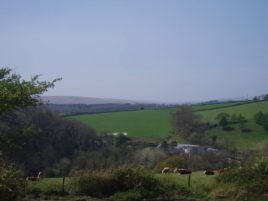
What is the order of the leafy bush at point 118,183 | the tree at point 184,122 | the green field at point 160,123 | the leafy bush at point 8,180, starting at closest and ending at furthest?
the leafy bush at point 8,180 < the leafy bush at point 118,183 < the green field at point 160,123 < the tree at point 184,122

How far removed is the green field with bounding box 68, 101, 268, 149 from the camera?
76.1 meters

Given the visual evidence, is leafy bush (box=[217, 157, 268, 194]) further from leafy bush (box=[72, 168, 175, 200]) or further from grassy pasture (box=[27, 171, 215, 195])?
leafy bush (box=[72, 168, 175, 200])

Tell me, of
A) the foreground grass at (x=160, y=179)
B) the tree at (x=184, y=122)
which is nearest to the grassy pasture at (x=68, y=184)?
the foreground grass at (x=160, y=179)

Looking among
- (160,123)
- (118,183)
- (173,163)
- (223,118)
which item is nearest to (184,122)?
(223,118)

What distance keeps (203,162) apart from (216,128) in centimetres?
3345

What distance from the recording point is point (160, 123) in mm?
90375

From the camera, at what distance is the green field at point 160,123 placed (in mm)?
76062

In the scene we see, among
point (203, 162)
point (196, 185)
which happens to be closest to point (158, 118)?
point (203, 162)

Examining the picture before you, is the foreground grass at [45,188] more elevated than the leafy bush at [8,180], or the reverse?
the leafy bush at [8,180]

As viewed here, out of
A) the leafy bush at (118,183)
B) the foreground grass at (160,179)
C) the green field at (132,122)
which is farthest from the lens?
the green field at (132,122)

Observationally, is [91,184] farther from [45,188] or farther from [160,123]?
[160,123]

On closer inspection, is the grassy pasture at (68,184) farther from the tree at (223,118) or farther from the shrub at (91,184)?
the tree at (223,118)

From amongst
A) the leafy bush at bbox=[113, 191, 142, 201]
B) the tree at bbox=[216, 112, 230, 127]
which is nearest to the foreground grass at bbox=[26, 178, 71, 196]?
the leafy bush at bbox=[113, 191, 142, 201]

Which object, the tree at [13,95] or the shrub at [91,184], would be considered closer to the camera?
the tree at [13,95]
